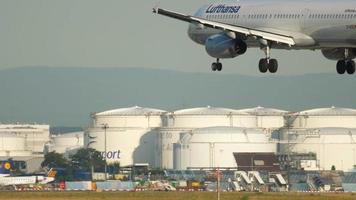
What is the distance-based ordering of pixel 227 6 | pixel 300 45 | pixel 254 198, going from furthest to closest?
pixel 254 198 < pixel 227 6 < pixel 300 45

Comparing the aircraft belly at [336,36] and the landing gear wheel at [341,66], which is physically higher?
the aircraft belly at [336,36]

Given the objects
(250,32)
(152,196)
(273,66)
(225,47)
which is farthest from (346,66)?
(152,196)

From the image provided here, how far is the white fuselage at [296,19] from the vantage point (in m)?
104

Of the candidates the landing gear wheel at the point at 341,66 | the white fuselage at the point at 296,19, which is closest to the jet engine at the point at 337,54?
the white fuselage at the point at 296,19

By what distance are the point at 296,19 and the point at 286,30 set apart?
1.20 metres

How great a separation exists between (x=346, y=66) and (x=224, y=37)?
34.6 feet

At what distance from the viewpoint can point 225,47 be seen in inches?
4208

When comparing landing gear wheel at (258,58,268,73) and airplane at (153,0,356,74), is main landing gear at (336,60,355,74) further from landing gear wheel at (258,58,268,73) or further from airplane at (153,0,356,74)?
landing gear wheel at (258,58,268,73)

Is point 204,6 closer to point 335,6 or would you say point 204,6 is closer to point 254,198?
point 335,6

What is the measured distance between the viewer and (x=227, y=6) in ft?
379

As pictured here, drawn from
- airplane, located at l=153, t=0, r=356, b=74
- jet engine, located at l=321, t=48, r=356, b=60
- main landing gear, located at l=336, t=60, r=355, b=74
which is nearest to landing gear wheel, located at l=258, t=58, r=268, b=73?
airplane, located at l=153, t=0, r=356, b=74

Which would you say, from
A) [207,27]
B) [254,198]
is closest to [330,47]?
[207,27]

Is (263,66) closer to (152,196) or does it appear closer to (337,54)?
(337,54)

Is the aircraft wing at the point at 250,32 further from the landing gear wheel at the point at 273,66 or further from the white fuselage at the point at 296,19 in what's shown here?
the landing gear wheel at the point at 273,66
